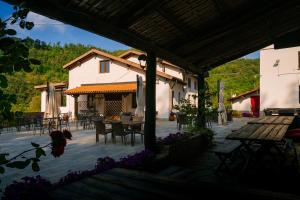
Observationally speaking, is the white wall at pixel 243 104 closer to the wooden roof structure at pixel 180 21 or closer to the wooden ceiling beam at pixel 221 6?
the wooden roof structure at pixel 180 21

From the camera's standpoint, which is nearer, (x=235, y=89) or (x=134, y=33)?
(x=134, y=33)

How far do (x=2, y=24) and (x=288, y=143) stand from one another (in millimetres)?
6322

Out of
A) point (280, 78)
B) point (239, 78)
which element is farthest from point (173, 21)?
point (239, 78)

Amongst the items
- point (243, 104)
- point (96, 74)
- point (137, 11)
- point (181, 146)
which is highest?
point (96, 74)

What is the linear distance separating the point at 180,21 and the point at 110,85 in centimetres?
1835

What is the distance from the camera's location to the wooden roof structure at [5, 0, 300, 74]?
3.28m

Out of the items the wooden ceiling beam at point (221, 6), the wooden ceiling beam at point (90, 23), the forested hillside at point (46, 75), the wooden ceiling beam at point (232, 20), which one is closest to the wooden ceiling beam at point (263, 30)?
the wooden ceiling beam at point (232, 20)

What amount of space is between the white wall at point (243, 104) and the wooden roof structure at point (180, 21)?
81.8 feet

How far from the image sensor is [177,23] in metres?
4.56

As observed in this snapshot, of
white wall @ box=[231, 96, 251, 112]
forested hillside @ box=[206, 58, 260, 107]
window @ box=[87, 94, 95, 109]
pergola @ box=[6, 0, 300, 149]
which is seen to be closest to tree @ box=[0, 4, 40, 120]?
pergola @ box=[6, 0, 300, 149]

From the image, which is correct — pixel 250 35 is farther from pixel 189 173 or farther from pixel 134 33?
pixel 189 173

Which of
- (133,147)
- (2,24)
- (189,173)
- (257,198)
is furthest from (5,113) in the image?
(133,147)

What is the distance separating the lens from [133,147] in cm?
835

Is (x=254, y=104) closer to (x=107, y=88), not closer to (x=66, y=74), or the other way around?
(x=107, y=88)
